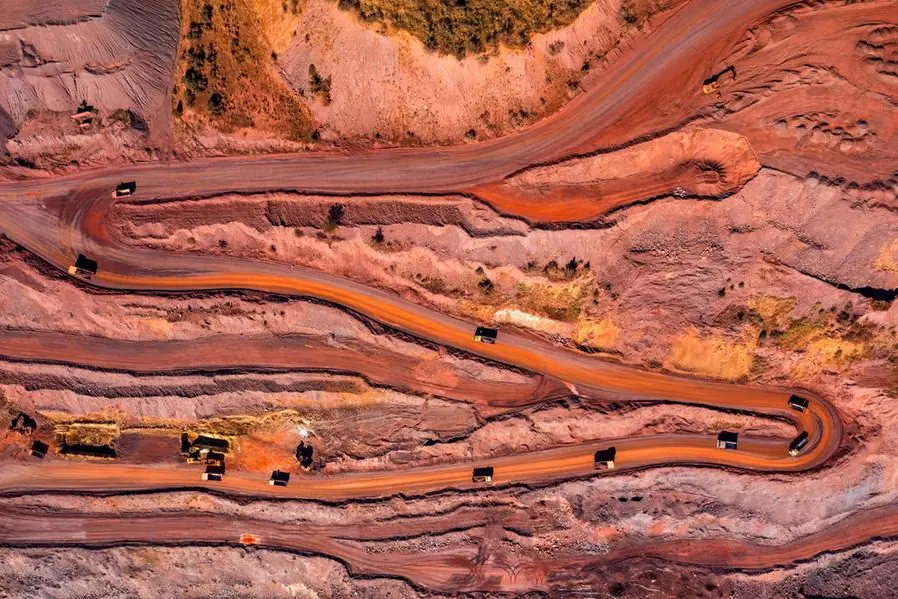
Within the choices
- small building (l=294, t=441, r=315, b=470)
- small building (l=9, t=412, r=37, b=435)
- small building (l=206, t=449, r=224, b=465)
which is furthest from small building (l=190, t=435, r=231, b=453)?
small building (l=9, t=412, r=37, b=435)

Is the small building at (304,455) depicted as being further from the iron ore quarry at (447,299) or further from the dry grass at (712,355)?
the dry grass at (712,355)

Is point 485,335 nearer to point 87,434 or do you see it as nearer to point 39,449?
point 87,434

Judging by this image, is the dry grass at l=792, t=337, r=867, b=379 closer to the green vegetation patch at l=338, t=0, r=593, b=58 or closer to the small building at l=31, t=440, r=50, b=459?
the green vegetation patch at l=338, t=0, r=593, b=58

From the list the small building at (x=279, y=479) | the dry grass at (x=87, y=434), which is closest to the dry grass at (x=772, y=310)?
the small building at (x=279, y=479)

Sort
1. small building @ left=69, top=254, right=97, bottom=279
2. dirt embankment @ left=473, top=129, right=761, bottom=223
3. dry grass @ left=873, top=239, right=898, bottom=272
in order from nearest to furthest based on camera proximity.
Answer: dry grass @ left=873, top=239, right=898, bottom=272, dirt embankment @ left=473, top=129, right=761, bottom=223, small building @ left=69, top=254, right=97, bottom=279

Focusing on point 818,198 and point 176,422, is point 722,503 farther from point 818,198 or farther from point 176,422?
point 176,422

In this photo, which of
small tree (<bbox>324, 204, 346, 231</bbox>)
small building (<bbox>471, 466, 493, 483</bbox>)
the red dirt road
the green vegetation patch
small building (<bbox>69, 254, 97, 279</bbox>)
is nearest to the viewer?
the green vegetation patch
